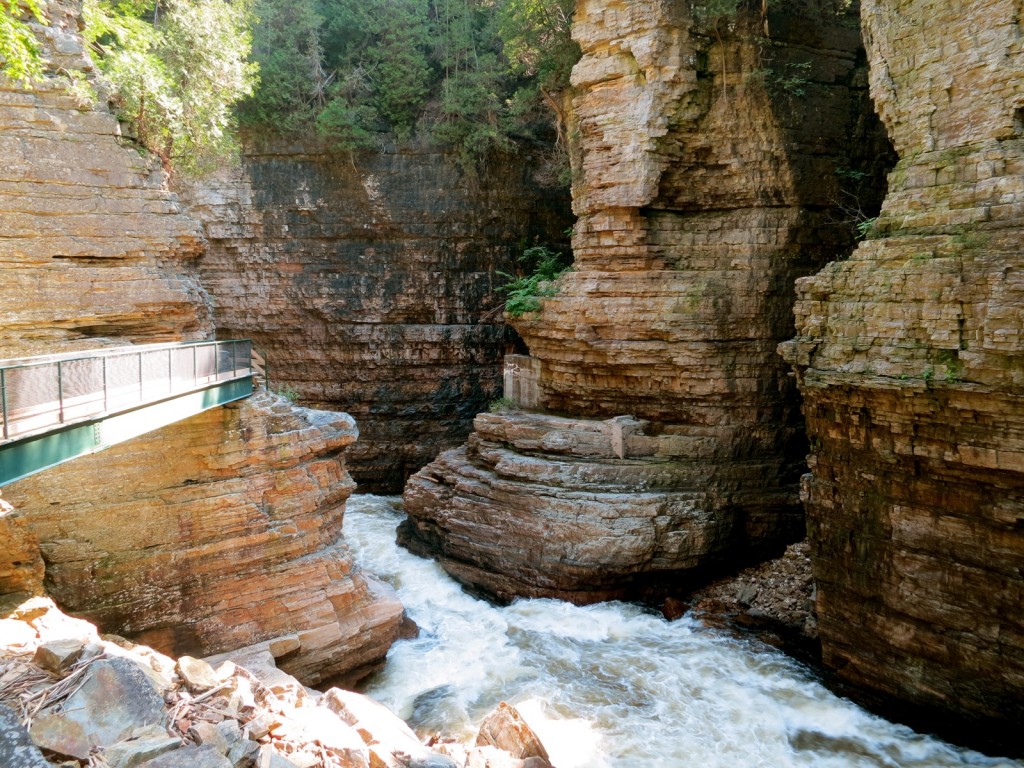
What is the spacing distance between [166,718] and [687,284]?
450 inches

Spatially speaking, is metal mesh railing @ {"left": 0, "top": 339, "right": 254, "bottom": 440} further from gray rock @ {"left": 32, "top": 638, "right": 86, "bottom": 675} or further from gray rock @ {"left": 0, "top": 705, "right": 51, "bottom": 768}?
gray rock @ {"left": 0, "top": 705, "right": 51, "bottom": 768}

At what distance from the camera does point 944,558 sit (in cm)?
912

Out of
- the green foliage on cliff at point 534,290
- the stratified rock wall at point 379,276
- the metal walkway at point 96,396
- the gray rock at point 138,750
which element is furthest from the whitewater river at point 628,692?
the stratified rock wall at point 379,276

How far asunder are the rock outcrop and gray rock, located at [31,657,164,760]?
27.2 ft

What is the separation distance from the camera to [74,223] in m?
8.80

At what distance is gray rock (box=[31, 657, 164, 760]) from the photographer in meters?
5.32

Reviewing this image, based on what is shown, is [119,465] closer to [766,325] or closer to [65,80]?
[65,80]

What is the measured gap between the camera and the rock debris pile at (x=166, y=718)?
531 cm

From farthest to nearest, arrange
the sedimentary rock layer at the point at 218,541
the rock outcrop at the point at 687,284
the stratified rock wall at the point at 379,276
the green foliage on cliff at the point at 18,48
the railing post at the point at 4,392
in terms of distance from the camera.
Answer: the stratified rock wall at the point at 379,276
the rock outcrop at the point at 687,284
the sedimentary rock layer at the point at 218,541
the green foliage on cliff at the point at 18,48
the railing post at the point at 4,392

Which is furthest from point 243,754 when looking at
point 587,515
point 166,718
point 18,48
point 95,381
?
point 587,515

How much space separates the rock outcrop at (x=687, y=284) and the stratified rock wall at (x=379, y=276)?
20.6 ft

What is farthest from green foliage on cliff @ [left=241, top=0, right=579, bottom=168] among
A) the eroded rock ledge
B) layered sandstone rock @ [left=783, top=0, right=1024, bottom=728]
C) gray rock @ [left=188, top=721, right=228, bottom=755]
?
gray rock @ [left=188, top=721, right=228, bottom=755]

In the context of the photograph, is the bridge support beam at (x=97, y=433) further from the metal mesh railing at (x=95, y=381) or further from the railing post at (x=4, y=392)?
the railing post at (x=4, y=392)

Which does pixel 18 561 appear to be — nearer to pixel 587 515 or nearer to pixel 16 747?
pixel 16 747
